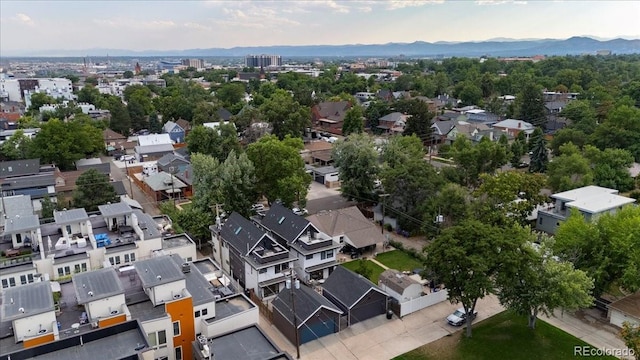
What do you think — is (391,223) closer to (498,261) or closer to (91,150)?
(498,261)

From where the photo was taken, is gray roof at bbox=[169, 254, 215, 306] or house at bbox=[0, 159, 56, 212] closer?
gray roof at bbox=[169, 254, 215, 306]

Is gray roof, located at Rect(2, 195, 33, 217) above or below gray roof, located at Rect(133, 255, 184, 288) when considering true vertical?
below

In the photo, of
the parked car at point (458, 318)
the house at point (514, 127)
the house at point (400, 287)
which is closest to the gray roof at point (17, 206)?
the house at point (400, 287)

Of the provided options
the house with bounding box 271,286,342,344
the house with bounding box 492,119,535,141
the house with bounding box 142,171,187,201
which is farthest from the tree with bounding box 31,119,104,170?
the house with bounding box 492,119,535,141

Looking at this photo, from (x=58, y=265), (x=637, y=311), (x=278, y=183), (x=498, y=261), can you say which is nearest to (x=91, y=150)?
(x=278, y=183)

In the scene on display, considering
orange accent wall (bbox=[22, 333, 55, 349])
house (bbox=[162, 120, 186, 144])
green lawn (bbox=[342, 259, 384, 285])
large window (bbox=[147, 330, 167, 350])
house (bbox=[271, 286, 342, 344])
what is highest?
house (bbox=[162, 120, 186, 144])

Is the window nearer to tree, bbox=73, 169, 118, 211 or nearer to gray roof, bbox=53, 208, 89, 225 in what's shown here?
gray roof, bbox=53, 208, 89, 225

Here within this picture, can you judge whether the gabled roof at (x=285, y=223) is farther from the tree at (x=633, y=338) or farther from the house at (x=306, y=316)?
the tree at (x=633, y=338)
